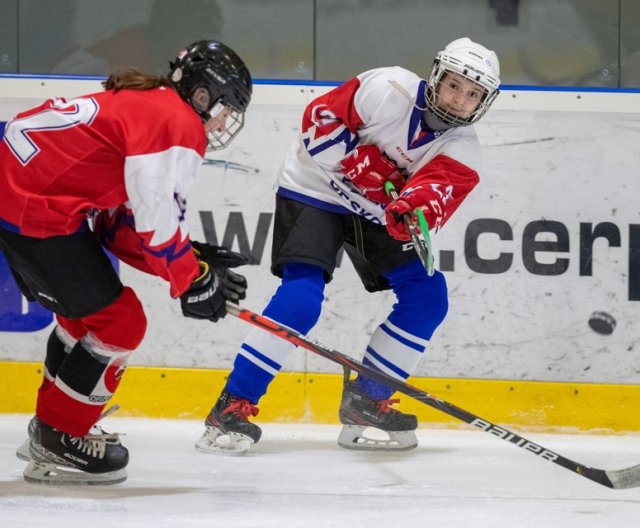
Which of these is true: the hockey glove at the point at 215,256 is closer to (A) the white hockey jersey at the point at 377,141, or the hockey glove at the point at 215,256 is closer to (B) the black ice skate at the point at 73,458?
(B) the black ice skate at the point at 73,458

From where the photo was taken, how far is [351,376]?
10.9 ft

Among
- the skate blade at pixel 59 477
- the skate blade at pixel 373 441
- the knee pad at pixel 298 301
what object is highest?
the knee pad at pixel 298 301

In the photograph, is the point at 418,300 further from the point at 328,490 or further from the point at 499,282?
the point at 328,490

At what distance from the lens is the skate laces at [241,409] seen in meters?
2.78

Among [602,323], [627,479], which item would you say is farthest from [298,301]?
[602,323]

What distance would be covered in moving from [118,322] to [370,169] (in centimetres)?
90

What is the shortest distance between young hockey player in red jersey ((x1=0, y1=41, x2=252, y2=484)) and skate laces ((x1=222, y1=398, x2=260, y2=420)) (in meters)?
0.47

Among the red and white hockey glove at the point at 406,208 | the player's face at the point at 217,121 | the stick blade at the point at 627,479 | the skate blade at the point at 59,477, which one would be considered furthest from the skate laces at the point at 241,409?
the stick blade at the point at 627,479

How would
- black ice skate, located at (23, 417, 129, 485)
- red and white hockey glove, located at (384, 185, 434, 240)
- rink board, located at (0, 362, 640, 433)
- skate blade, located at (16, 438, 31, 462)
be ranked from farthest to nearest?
rink board, located at (0, 362, 640, 433)
red and white hockey glove, located at (384, 185, 434, 240)
skate blade, located at (16, 438, 31, 462)
black ice skate, located at (23, 417, 129, 485)

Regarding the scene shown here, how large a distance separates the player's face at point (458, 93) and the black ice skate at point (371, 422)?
0.82m

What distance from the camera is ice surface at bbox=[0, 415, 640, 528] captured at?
A: 209 cm

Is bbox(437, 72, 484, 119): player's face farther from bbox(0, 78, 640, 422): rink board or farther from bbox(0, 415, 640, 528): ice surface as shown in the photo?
bbox(0, 415, 640, 528): ice surface

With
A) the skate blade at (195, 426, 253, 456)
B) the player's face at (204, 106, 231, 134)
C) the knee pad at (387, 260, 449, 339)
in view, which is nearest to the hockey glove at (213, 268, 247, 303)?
the player's face at (204, 106, 231, 134)

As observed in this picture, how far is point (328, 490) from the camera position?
2367mm
